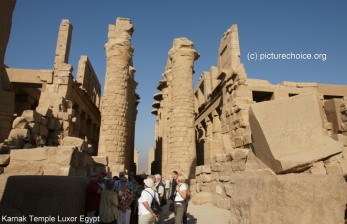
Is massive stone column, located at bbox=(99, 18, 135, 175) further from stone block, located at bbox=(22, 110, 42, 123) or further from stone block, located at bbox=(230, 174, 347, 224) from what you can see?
stone block, located at bbox=(230, 174, 347, 224)

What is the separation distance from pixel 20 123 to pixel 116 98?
192 inches

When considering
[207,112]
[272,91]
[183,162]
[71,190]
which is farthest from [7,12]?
[207,112]

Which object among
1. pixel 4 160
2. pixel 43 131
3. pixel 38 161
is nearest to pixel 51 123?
pixel 43 131

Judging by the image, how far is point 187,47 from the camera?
1401 centimetres

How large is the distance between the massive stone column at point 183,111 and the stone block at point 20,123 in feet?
22.5

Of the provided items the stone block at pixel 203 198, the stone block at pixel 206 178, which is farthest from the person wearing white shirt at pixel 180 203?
the stone block at pixel 206 178

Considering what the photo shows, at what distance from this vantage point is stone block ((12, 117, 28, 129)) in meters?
7.46

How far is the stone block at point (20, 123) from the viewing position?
24.5 feet

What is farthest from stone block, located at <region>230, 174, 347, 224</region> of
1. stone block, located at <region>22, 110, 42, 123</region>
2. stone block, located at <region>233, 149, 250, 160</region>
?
stone block, located at <region>22, 110, 42, 123</region>

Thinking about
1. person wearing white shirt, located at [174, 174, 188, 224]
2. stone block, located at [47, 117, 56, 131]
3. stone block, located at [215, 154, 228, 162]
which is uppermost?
stone block, located at [47, 117, 56, 131]

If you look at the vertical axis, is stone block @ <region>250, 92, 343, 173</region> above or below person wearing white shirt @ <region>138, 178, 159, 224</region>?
above

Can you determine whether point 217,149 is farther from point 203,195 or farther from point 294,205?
point 294,205

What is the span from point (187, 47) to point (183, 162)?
258 inches

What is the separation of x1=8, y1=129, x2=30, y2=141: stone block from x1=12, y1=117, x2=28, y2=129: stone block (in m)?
0.15
